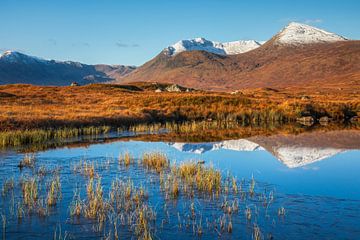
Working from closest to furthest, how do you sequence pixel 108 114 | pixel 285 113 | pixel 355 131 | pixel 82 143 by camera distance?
pixel 82 143
pixel 355 131
pixel 108 114
pixel 285 113

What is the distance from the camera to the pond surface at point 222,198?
1274 centimetres

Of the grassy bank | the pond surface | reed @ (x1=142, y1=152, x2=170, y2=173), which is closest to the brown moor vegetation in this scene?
the grassy bank

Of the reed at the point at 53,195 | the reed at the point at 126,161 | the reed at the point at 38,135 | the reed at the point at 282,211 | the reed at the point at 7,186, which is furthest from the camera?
the reed at the point at 38,135

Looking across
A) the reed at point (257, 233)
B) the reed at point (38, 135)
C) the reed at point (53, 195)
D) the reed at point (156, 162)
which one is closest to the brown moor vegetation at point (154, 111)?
the reed at point (38, 135)

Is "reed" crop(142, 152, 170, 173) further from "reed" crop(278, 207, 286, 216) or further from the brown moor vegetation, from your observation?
the brown moor vegetation

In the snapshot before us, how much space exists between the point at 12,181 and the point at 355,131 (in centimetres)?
3522

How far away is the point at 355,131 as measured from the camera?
141 ft

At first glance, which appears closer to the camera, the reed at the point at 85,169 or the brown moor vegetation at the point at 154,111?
the reed at the point at 85,169

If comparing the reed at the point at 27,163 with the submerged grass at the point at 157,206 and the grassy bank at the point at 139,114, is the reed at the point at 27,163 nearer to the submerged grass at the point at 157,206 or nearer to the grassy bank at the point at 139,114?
the submerged grass at the point at 157,206

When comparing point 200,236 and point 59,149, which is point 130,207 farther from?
point 59,149

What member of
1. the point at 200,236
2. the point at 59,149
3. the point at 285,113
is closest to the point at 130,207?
the point at 200,236

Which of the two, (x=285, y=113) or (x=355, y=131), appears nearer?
(x=355, y=131)

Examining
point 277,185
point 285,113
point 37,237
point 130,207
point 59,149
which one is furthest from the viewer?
point 285,113

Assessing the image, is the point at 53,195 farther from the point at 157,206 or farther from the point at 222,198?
the point at 222,198
